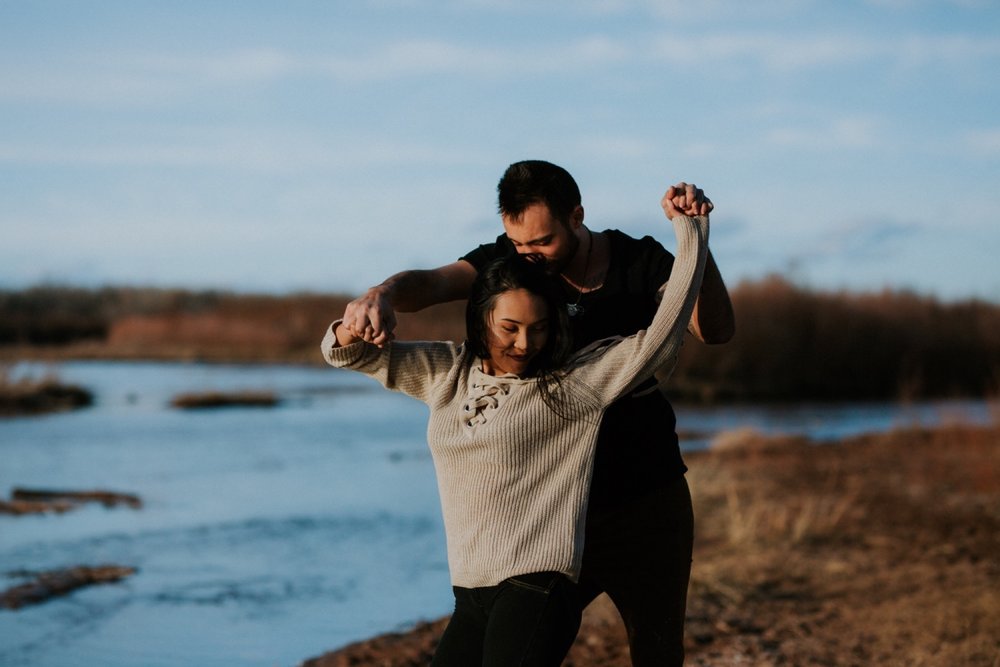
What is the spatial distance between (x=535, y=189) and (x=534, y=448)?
636 mm

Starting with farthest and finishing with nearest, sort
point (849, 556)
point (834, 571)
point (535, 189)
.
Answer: point (849, 556) → point (834, 571) → point (535, 189)

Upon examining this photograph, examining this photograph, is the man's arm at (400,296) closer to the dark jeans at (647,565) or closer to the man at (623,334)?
the man at (623,334)

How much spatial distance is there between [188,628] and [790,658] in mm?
3189

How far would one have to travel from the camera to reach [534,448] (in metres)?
2.98

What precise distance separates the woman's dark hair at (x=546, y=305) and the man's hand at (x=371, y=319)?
0.20 meters

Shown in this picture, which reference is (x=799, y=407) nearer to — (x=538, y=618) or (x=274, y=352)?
(x=274, y=352)

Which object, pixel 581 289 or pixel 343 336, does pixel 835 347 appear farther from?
pixel 343 336

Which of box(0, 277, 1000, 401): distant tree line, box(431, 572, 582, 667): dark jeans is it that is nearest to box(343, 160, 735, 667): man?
box(431, 572, 582, 667): dark jeans

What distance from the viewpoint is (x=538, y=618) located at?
2.86 m

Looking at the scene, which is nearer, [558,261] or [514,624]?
[514,624]

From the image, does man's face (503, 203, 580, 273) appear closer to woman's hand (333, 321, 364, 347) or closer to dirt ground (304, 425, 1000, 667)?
woman's hand (333, 321, 364, 347)

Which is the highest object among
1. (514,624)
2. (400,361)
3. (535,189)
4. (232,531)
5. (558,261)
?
(535,189)

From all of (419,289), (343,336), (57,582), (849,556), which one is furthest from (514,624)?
(849,556)

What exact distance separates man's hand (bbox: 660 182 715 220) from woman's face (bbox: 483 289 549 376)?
427mm
